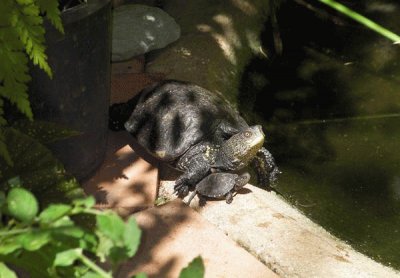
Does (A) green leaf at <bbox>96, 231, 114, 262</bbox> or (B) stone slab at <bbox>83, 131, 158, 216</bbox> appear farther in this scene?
(B) stone slab at <bbox>83, 131, 158, 216</bbox>

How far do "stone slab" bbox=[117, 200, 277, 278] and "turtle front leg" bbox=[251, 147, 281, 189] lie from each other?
35.7 inches

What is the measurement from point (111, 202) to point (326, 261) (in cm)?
122

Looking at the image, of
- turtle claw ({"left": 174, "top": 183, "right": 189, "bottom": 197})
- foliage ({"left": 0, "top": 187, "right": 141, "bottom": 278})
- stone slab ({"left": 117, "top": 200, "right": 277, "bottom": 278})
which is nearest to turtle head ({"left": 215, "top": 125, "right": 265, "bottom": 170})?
turtle claw ({"left": 174, "top": 183, "right": 189, "bottom": 197})

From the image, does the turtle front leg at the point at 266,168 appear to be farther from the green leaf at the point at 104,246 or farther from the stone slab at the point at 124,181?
the green leaf at the point at 104,246

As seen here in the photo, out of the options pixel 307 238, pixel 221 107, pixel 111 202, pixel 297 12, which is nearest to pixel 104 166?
pixel 111 202

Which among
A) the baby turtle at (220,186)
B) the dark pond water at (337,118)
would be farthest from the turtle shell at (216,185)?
the dark pond water at (337,118)

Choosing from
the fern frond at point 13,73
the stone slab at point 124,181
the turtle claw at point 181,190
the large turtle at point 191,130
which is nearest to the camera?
the fern frond at point 13,73

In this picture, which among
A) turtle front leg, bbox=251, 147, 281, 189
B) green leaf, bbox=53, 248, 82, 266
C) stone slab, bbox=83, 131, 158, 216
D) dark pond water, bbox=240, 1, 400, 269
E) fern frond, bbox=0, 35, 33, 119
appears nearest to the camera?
green leaf, bbox=53, 248, 82, 266

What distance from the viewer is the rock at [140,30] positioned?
14.4 ft

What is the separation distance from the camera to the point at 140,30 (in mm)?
4598

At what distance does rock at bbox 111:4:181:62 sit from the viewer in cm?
439

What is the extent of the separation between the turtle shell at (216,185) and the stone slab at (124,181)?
0.91ft

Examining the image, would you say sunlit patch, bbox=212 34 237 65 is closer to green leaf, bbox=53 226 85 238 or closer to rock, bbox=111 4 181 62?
rock, bbox=111 4 181 62

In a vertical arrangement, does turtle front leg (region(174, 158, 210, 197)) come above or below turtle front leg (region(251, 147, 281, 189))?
above
